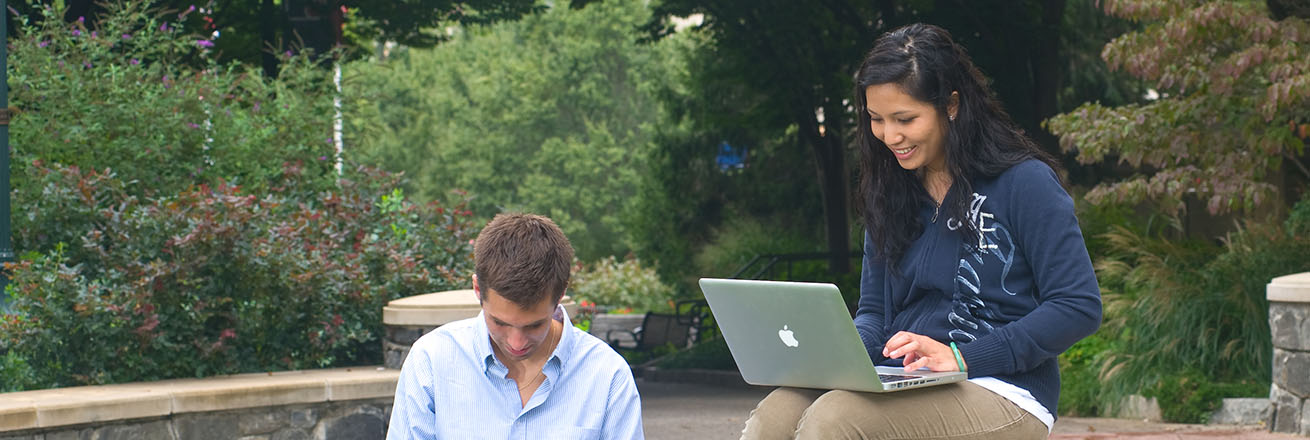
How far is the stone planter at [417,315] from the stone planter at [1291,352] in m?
3.76

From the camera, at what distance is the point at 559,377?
2.67 meters

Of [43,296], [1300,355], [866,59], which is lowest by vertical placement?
[1300,355]

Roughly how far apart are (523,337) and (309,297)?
13.2 feet

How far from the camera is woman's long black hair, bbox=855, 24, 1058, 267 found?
9.36ft

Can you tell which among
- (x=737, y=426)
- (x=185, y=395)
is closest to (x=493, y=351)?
(x=185, y=395)

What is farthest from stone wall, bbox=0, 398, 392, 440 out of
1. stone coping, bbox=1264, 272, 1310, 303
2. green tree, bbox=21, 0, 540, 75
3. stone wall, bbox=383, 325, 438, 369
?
green tree, bbox=21, 0, 540, 75

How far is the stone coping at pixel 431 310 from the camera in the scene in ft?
19.8

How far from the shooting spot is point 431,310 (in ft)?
19.9

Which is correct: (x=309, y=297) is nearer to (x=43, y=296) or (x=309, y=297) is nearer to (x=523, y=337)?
(x=43, y=296)

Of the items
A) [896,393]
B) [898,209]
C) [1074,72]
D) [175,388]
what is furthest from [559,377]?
[1074,72]

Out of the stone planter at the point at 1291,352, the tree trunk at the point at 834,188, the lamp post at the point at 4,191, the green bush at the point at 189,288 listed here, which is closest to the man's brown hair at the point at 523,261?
the green bush at the point at 189,288

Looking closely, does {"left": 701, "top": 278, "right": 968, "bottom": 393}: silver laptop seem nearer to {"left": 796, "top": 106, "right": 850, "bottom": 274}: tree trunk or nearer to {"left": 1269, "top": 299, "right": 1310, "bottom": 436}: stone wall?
{"left": 1269, "top": 299, "right": 1310, "bottom": 436}: stone wall

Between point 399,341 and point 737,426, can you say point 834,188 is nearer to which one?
point 737,426

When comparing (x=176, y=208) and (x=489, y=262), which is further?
(x=176, y=208)
